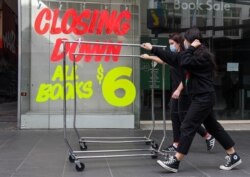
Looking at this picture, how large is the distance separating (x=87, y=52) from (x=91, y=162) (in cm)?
485

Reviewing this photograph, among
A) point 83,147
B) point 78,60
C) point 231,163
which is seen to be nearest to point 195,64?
point 231,163

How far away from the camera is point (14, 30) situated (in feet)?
61.2

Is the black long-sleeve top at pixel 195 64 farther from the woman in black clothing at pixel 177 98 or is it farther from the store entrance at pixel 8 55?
the store entrance at pixel 8 55

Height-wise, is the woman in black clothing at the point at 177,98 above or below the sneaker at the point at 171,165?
above

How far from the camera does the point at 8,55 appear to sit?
19.0 metres

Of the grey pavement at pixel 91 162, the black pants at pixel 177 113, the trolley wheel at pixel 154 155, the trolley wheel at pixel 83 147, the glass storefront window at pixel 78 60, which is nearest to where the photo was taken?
the grey pavement at pixel 91 162

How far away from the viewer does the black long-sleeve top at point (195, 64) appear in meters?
6.68

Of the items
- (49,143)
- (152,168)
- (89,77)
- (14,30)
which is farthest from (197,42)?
(14,30)

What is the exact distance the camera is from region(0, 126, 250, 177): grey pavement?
678 centimetres

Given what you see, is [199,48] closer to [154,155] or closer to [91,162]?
[154,155]

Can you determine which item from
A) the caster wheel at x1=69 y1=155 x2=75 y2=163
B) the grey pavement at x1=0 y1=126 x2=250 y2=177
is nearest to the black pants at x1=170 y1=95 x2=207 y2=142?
the grey pavement at x1=0 y1=126 x2=250 y2=177

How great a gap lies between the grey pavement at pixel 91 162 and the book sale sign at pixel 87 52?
6.08 ft

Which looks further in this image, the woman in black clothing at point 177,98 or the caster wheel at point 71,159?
the woman in black clothing at point 177,98

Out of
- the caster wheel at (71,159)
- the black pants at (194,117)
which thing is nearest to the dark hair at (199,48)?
the black pants at (194,117)
